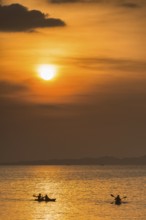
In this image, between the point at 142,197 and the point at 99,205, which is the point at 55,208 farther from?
the point at 142,197

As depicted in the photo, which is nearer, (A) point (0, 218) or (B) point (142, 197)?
(A) point (0, 218)

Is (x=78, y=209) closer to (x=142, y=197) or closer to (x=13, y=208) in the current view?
(x=13, y=208)

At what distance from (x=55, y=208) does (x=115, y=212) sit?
10717mm

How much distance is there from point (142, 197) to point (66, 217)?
124 ft

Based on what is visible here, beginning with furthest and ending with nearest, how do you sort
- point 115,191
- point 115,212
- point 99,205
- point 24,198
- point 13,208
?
point 115,191
point 24,198
point 99,205
point 13,208
point 115,212

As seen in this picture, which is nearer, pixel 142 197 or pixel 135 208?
pixel 135 208

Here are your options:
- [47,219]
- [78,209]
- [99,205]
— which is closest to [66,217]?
[47,219]

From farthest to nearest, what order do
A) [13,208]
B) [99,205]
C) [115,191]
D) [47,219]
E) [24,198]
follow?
[115,191], [24,198], [99,205], [13,208], [47,219]

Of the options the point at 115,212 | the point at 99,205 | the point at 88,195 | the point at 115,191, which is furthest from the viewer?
the point at 115,191

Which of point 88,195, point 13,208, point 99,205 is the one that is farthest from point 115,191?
point 13,208

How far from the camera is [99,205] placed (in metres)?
108

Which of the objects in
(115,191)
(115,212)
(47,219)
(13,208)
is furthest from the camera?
(115,191)

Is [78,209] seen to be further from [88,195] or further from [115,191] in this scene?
[115,191]

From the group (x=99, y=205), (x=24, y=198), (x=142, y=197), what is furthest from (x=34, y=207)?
(x=142, y=197)
